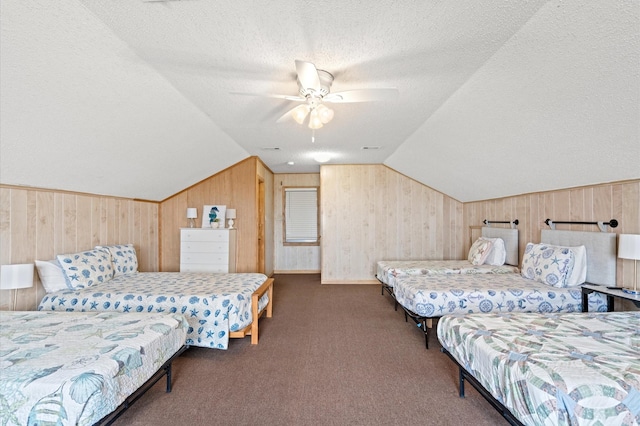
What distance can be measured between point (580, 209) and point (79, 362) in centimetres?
421

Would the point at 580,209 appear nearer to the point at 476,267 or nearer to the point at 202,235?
the point at 476,267

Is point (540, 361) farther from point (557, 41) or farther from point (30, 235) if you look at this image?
point (30, 235)

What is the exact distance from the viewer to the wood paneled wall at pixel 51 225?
2604 millimetres

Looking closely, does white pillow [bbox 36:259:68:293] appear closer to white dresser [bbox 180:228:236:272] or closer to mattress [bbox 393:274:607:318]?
white dresser [bbox 180:228:236:272]

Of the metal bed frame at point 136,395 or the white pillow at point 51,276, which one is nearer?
the metal bed frame at point 136,395

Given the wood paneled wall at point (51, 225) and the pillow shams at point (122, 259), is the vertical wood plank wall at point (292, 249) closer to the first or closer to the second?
the wood paneled wall at point (51, 225)

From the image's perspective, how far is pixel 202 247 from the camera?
480 cm

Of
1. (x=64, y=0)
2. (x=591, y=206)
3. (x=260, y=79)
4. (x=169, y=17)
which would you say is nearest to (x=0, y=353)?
(x=64, y=0)

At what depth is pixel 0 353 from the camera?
1.58 metres

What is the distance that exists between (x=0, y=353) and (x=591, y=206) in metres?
4.64

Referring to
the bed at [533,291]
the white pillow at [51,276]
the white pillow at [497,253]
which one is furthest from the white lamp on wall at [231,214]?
the white pillow at [497,253]

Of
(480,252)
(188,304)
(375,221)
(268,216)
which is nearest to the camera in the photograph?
(188,304)

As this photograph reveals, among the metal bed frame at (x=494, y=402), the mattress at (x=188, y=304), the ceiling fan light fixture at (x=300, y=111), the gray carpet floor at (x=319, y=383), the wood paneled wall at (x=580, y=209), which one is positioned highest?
the ceiling fan light fixture at (x=300, y=111)

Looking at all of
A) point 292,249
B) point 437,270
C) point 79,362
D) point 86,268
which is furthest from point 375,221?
point 79,362
